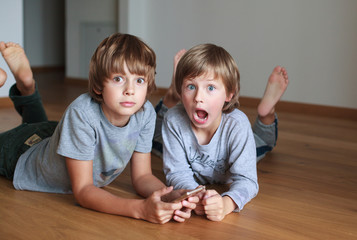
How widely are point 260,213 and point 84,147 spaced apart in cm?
49

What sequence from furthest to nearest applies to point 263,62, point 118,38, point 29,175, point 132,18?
point 132,18 < point 263,62 < point 29,175 < point 118,38

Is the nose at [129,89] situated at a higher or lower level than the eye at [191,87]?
higher

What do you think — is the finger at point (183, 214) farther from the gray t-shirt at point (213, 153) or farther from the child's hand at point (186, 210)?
the gray t-shirt at point (213, 153)

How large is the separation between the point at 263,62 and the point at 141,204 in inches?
87.0

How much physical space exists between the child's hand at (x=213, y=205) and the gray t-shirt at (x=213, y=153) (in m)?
0.11

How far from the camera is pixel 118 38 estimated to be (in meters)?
0.99

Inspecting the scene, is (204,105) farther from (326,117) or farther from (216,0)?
(216,0)

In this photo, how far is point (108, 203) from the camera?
3.22 feet

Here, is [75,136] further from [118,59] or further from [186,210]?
[186,210]

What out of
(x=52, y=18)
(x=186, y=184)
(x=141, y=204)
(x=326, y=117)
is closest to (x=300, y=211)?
(x=186, y=184)

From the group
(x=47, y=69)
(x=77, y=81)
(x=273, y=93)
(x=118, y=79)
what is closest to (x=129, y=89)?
(x=118, y=79)

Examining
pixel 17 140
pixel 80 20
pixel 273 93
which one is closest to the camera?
pixel 17 140

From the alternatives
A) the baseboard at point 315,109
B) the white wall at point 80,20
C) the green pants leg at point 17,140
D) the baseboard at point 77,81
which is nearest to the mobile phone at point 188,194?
the green pants leg at point 17,140

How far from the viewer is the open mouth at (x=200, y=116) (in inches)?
43.0
